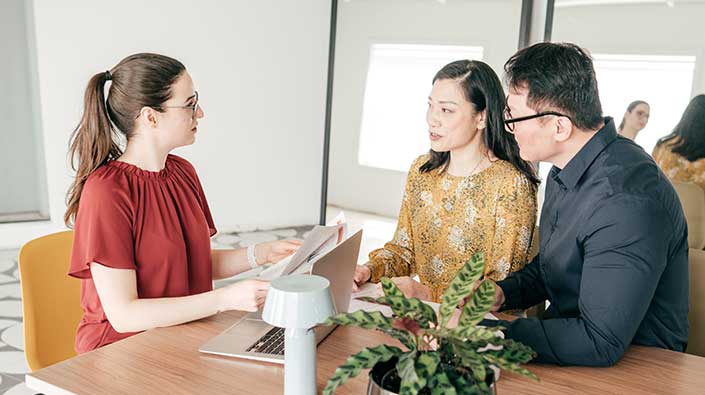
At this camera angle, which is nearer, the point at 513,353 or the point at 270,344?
the point at 513,353

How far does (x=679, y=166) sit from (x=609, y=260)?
314 centimetres

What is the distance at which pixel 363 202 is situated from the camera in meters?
5.35

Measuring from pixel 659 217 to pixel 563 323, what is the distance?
1.02 ft

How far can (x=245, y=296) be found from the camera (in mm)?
1333

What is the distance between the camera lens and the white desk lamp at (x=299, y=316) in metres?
0.96

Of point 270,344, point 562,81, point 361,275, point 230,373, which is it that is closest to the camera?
point 230,373

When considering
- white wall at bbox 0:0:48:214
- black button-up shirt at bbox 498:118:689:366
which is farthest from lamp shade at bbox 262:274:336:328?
white wall at bbox 0:0:48:214

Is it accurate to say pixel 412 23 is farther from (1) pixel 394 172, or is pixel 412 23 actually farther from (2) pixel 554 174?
(2) pixel 554 174

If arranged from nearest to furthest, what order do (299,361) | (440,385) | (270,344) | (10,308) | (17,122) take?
(440,385)
(299,361)
(270,344)
(10,308)
(17,122)

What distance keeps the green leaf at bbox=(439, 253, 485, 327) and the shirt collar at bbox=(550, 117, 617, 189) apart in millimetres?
661

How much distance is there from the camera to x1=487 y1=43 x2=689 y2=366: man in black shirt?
3.96ft

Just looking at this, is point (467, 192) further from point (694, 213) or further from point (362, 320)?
point (694, 213)

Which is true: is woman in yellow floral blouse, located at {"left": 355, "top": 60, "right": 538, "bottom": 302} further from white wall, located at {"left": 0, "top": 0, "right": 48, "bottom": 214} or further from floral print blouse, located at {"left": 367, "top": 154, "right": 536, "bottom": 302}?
white wall, located at {"left": 0, "top": 0, "right": 48, "bottom": 214}

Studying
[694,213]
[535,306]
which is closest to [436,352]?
[535,306]
